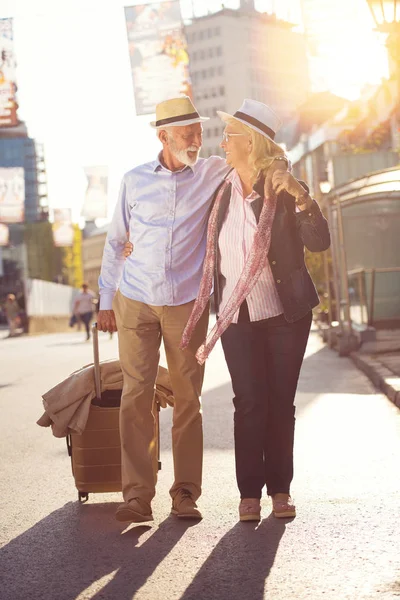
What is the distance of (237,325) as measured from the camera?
5.64m

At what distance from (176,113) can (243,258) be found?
0.76 metres

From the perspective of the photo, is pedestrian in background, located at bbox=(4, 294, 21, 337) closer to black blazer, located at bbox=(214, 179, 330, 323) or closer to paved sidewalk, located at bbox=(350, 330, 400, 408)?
paved sidewalk, located at bbox=(350, 330, 400, 408)

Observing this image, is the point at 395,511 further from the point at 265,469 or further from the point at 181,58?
the point at 181,58

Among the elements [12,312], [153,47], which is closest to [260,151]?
[153,47]

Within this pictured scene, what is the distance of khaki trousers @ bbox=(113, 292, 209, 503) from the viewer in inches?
229

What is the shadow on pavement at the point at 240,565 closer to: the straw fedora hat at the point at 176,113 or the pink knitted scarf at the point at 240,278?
the pink knitted scarf at the point at 240,278

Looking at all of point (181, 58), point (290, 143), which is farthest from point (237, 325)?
point (290, 143)

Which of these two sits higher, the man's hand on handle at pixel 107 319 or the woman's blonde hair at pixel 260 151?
the woman's blonde hair at pixel 260 151

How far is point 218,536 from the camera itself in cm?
534

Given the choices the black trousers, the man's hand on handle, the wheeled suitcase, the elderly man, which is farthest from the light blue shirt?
the wheeled suitcase

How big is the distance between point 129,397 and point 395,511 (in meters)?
1.35

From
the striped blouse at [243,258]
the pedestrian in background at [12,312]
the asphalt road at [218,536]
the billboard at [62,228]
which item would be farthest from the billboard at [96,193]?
the striped blouse at [243,258]

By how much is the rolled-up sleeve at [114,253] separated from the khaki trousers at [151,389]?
128 millimetres

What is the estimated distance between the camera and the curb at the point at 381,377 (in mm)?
10931
